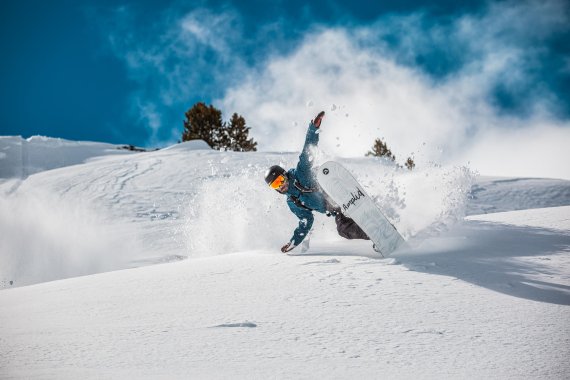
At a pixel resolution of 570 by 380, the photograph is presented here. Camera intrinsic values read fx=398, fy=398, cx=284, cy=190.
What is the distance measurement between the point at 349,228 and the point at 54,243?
21.1ft

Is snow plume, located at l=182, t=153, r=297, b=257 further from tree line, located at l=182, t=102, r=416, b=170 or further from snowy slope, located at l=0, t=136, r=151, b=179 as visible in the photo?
tree line, located at l=182, t=102, r=416, b=170

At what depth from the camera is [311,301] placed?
2934 mm

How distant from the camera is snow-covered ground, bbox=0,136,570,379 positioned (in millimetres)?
1998

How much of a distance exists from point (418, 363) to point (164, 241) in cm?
687

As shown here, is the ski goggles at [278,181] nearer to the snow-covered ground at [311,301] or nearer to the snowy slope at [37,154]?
the snow-covered ground at [311,301]

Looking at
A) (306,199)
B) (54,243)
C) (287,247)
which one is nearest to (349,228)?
(306,199)

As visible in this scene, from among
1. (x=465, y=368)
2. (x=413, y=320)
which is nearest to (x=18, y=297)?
(x=413, y=320)

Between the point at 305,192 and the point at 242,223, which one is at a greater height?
the point at 305,192

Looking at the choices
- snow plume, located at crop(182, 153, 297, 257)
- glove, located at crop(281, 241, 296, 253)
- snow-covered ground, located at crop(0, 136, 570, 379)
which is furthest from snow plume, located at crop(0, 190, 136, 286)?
glove, located at crop(281, 241, 296, 253)

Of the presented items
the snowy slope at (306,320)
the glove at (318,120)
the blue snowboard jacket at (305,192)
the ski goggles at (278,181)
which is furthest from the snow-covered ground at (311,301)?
the glove at (318,120)

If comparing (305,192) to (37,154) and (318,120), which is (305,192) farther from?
(37,154)

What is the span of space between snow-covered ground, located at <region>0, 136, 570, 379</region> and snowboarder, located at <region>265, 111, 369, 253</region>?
280 millimetres

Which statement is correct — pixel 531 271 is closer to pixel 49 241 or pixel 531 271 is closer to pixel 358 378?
pixel 358 378

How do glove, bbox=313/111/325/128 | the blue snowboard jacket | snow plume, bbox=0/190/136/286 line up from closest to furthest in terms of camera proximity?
1. glove, bbox=313/111/325/128
2. the blue snowboard jacket
3. snow plume, bbox=0/190/136/286
